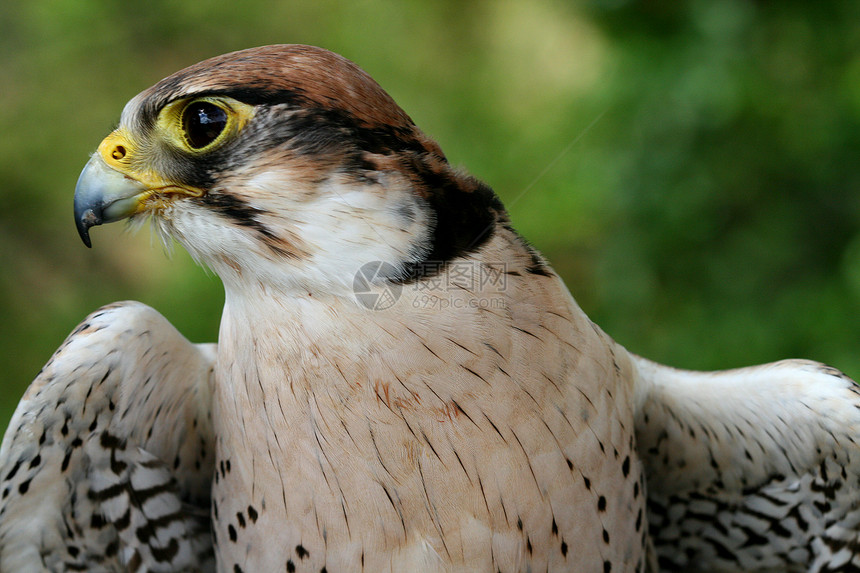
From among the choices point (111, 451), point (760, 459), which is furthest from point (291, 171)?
point (760, 459)

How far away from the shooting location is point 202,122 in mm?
1434

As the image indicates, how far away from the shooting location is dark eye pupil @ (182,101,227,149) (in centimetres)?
142

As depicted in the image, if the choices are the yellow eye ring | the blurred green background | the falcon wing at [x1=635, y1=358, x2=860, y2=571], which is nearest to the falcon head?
the yellow eye ring

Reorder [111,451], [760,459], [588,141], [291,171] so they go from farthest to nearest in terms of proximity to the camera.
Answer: [588,141]
[760,459]
[111,451]
[291,171]

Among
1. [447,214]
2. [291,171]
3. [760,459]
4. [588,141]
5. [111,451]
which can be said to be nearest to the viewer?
[291,171]

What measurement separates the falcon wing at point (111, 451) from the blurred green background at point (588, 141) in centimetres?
29

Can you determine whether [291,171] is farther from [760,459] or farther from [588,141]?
[588,141]

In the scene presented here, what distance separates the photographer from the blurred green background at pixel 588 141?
3.75 metres

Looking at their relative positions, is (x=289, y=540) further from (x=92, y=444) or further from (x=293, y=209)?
(x=293, y=209)

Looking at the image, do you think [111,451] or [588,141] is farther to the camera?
[588,141]

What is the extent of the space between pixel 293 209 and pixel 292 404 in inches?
16.4

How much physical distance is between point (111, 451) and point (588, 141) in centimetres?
370

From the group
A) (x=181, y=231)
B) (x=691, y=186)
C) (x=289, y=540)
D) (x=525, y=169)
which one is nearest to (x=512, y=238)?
(x=181, y=231)

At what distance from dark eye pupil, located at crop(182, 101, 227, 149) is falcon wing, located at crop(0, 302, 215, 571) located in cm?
59
